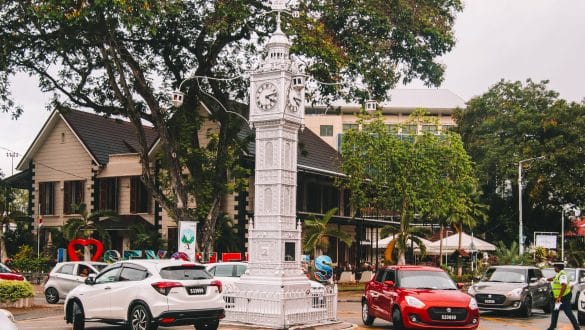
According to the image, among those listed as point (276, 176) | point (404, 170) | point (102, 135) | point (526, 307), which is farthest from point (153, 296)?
point (102, 135)

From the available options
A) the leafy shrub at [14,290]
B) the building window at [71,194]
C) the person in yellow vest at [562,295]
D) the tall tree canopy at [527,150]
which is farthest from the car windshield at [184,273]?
the tall tree canopy at [527,150]

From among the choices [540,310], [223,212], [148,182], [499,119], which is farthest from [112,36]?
[499,119]

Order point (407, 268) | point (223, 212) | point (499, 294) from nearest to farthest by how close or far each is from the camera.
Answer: point (407, 268)
point (499, 294)
point (223, 212)

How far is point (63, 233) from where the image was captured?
137ft

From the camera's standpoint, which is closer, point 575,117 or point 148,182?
point 148,182

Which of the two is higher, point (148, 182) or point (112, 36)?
point (112, 36)

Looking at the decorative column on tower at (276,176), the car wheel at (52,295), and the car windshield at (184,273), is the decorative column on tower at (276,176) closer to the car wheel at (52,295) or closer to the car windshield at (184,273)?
the car windshield at (184,273)

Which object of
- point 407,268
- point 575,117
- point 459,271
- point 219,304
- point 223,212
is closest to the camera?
point 219,304

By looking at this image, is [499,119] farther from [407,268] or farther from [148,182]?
[407,268]

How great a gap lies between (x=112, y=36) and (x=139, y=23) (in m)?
3.38

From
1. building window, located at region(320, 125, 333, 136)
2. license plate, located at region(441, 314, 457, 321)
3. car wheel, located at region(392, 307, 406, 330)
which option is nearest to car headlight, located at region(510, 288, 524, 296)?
car wheel, located at region(392, 307, 406, 330)

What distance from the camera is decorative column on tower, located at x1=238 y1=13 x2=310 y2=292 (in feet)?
61.3

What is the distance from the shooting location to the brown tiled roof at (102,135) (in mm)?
47375

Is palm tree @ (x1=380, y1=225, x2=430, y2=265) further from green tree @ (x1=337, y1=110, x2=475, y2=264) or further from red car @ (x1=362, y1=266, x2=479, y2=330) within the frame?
red car @ (x1=362, y1=266, x2=479, y2=330)
